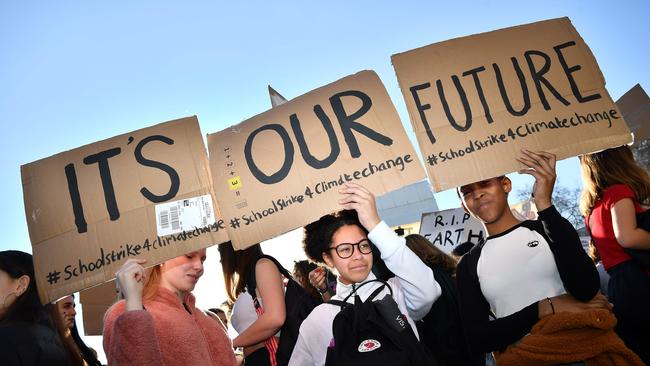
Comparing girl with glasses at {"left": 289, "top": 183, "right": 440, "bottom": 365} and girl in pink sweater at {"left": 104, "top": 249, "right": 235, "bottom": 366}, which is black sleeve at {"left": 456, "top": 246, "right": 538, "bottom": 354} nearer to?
girl with glasses at {"left": 289, "top": 183, "right": 440, "bottom": 365}

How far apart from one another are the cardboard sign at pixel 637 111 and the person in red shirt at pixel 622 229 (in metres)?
0.31

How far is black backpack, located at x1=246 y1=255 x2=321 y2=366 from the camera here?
267cm

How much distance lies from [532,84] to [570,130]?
1.14 feet

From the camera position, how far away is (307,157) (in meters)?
2.42

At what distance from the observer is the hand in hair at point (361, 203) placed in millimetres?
2162

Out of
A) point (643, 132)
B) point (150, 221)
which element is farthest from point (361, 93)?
point (643, 132)

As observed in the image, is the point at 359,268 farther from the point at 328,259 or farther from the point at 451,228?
the point at 451,228

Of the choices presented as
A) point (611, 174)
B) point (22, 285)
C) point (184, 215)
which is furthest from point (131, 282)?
point (611, 174)

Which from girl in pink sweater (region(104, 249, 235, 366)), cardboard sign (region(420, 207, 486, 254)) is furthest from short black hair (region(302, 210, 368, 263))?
cardboard sign (region(420, 207, 486, 254))

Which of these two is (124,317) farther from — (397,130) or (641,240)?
(641,240)

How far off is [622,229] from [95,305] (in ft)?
12.8

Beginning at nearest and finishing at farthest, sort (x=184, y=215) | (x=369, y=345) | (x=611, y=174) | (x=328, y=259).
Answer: (x=369, y=345) < (x=184, y=215) < (x=328, y=259) < (x=611, y=174)

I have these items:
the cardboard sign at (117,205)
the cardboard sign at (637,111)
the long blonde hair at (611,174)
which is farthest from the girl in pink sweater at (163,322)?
the cardboard sign at (637,111)

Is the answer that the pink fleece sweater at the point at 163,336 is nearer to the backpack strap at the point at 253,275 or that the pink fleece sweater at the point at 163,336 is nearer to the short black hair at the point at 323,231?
the backpack strap at the point at 253,275
